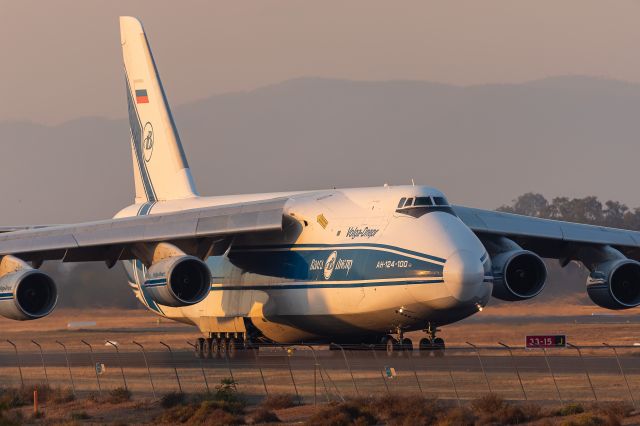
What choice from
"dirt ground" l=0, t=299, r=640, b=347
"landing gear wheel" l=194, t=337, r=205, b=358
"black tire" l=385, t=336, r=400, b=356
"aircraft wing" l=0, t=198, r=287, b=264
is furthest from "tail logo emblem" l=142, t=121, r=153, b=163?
"black tire" l=385, t=336, r=400, b=356

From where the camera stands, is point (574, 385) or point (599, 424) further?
point (574, 385)

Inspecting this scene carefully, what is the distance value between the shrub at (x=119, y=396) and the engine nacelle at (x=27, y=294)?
8.23m

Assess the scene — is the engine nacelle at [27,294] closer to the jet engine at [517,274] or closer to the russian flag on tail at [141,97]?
the jet engine at [517,274]

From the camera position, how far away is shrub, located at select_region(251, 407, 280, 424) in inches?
875

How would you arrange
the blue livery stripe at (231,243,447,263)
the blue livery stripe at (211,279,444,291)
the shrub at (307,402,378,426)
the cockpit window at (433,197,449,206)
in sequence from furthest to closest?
the cockpit window at (433,197,449,206), the blue livery stripe at (211,279,444,291), the blue livery stripe at (231,243,447,263), the shrub at (307,402,378,426)

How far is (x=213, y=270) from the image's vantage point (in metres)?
37.2

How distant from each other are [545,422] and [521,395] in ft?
12.6

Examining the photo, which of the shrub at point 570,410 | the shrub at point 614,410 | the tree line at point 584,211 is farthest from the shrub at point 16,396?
the tree line at point 584,211

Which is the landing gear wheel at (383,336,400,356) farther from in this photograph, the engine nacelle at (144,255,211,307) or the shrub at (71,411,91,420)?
the shrub at (71,411,91,420)

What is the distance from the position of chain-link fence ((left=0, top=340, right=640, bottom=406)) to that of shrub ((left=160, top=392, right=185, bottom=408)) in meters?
1.24

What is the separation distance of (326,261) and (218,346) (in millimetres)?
5586

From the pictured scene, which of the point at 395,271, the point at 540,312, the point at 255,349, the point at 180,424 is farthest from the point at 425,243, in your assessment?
the point at 540,312

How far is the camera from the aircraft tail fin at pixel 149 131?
43031 millimetres

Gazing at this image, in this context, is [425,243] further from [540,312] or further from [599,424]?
[540,312]
